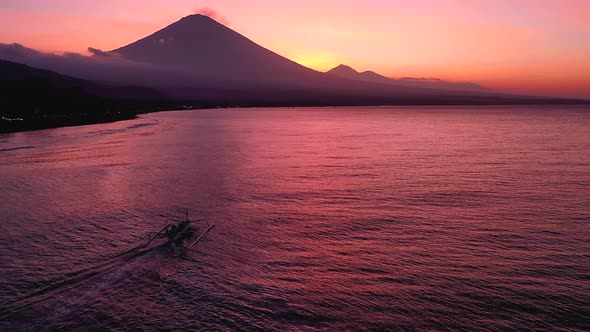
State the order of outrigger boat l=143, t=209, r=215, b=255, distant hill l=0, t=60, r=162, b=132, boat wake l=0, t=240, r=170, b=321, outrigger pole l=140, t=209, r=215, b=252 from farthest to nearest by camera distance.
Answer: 1. distant hill l=0, t=60, r=162, b=132
2. outrigger pole l=140, t=209, r=215, b=252
3. outrigger boat l=143, t=209, r=215, b=255
4. boat wake l=0, t=240, r=170, b=321

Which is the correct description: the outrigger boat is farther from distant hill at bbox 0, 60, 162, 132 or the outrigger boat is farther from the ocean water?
distant hill at bbox 0, 60, 162, 132

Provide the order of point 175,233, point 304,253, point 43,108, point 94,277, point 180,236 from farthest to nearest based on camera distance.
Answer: point 43,108 → point 175,233 → point 180,236 → point 304,253 → point 94,277

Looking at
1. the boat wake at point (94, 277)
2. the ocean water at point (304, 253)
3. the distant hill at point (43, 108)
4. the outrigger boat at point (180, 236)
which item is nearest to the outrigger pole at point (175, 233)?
the outrigger boat at point (180, 236)

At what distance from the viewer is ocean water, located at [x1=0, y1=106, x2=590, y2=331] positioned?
31.2 ft

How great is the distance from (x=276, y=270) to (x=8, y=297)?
642 cm

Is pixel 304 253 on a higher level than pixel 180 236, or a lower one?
lower

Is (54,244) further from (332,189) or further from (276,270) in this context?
(332,189)

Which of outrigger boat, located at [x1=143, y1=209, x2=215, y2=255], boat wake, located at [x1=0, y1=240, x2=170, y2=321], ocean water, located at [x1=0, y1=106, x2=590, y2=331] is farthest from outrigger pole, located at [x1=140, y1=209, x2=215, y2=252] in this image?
boat wake, located at [x1=0, y1=240, x2=170, y2=321]

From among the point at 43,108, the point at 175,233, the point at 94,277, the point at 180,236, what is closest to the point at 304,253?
the point at 180,236

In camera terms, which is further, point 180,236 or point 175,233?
point 175,233

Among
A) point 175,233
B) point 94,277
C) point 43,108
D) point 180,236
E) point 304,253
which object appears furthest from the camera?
Result: point 43,108

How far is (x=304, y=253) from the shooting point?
13.2m

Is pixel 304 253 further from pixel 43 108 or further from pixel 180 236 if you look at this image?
pixel 43 108

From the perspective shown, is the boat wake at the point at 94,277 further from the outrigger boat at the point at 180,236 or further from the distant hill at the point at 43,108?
the distant hill at the point at 43,108
